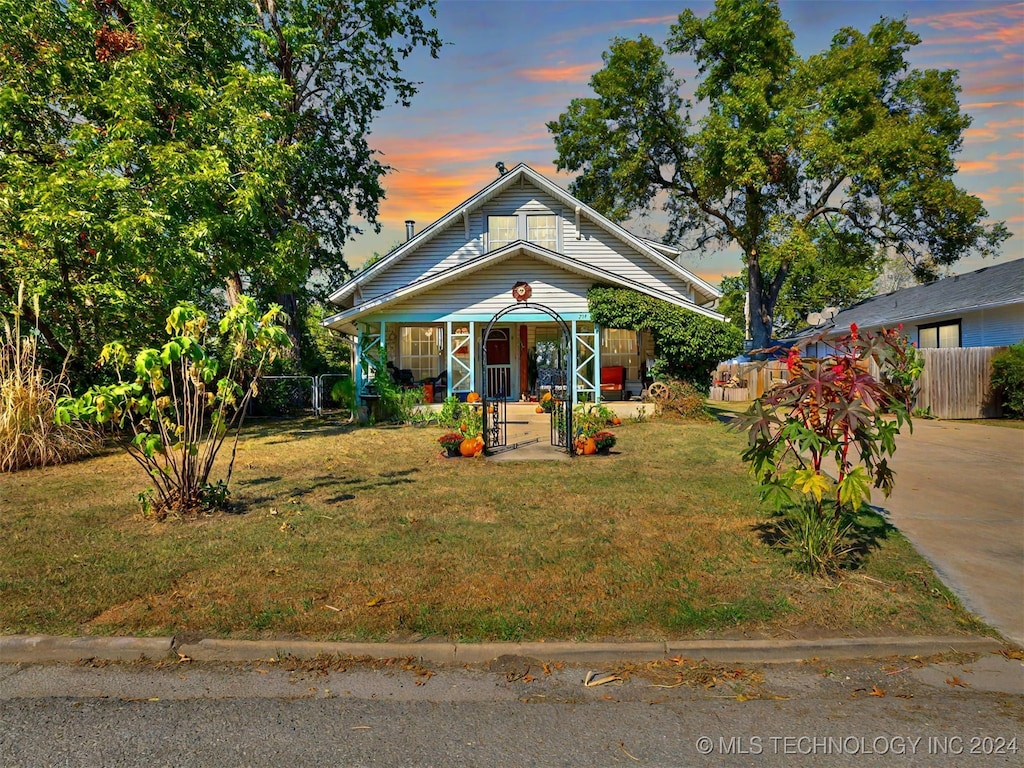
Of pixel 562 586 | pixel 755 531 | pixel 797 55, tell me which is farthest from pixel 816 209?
pixel 562 586

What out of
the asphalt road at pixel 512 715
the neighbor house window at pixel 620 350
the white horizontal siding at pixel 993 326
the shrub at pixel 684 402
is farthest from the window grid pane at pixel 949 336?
the asphalt road at pixel 512 715

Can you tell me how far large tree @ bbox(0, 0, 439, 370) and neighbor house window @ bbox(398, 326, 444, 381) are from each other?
545 cm

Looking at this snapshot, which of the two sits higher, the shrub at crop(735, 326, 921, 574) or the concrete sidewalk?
the shrub at crop(735, 326, 921, 574)

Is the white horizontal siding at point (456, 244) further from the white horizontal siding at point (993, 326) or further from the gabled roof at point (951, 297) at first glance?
the white horizontal siding at point (993, 326)

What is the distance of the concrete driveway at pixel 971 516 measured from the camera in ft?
16.0

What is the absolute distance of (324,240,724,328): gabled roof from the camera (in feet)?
56.9

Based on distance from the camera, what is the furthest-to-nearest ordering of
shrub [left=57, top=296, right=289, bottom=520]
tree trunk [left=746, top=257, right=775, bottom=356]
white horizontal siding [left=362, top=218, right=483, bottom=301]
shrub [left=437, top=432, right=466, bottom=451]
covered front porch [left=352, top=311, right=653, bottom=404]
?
tree trunk [left=746, top=257, right=775, bottom=356] → white horizontal siding [left=362, top=218, right=483, bottom=301] → covered front porch [left=352, top=311, right=653, bottom=404] → shrub [left=437, top=432, right=466, bottom=451] → shrub [left=57, top=296, right=289, bottom=520]

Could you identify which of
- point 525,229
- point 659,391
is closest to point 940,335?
point 659,391

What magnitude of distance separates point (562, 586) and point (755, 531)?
253 cm

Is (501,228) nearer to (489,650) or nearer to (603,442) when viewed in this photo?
(603,442)

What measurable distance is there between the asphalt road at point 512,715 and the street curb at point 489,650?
98 millimetres

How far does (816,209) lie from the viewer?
3212 centimetres

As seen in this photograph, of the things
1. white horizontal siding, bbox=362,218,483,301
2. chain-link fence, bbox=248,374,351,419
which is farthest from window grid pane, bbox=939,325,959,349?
chain-link fence, bbox=248,374,351,419

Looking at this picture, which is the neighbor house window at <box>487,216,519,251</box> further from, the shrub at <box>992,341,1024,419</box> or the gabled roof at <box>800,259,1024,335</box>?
the shrub at <box>992,341,1024,419</box>
